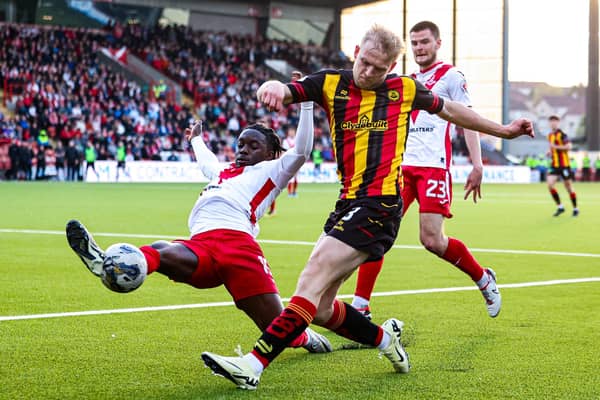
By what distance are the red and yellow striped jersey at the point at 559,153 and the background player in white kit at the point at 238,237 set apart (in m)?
16.4

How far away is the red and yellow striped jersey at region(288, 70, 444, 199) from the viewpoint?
507 cm

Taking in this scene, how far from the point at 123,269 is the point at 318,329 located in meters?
2.28

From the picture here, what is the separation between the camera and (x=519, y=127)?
17.3ft

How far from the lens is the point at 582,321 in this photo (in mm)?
6691

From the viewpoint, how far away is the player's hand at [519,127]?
5223 millimetres

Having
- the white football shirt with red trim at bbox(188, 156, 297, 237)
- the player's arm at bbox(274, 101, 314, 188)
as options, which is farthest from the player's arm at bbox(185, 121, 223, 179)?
the player's arm at bbox(274, 101, 314, 188)

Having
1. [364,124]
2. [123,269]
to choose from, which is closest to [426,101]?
[364,124]

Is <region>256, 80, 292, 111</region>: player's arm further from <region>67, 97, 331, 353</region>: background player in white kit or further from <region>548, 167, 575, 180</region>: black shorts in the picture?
<region>548, 167, 575, 180</region>: black shorts

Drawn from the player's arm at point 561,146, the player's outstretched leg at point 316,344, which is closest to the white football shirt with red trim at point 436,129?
the player's outstretched leg at point 316,344

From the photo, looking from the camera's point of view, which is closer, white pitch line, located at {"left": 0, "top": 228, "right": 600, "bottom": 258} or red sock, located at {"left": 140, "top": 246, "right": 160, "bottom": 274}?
red sock, located at {"left": 140, "top": 246, "right": 160, "bottom": 274}

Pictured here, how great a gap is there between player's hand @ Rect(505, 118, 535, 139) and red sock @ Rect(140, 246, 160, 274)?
2.06 m

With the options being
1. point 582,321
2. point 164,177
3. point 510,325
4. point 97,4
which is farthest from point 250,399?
point 97,4

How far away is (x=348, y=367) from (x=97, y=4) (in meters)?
48.0

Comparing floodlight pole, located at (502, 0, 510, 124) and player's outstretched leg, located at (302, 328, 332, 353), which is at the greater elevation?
floodlight pole, located at (502, 0, 510, 124)
